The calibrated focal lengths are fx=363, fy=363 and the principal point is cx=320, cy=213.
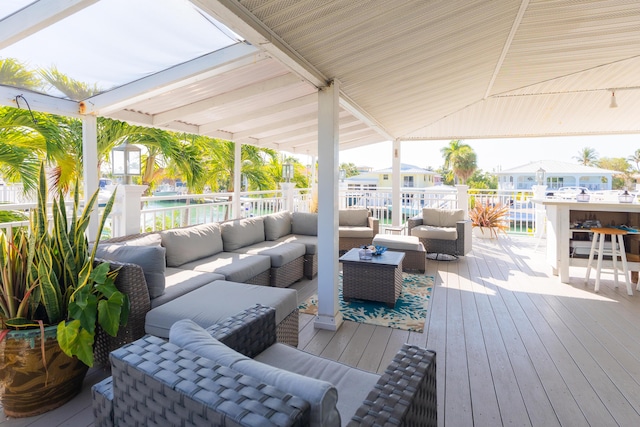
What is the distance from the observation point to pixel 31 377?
6.50 feet

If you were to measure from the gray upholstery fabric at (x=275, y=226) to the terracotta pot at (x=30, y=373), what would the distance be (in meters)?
3.36

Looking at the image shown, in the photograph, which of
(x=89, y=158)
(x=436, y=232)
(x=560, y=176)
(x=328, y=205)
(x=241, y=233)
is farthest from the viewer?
(x=560, y=176)

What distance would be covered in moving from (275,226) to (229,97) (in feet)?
6.80

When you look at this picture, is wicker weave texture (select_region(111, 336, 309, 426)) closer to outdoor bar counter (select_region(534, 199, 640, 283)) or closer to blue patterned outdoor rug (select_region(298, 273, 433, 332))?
blue patterned outdoor rug (select_region(298, 273, 433, 332))

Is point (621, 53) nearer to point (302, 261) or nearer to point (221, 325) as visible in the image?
point (302, 261)

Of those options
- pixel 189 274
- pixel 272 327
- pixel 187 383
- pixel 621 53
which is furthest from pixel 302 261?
pixel 621 53

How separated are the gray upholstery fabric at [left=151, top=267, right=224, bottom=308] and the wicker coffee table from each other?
142 cm

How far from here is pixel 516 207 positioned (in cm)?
865

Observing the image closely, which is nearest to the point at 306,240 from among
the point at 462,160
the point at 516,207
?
the point at 516,207

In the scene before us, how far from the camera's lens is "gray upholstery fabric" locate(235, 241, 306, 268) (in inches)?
166

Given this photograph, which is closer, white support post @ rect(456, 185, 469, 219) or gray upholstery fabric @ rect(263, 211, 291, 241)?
gray upholstery fabric @ rect(263, 211, 291, 241)

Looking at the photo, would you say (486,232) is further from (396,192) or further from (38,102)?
(38,102)

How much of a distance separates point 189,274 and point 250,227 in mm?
1657

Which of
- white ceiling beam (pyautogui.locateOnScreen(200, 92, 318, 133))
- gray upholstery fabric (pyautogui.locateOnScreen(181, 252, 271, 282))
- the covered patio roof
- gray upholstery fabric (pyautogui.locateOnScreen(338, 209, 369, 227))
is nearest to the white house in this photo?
the covered patio roof
